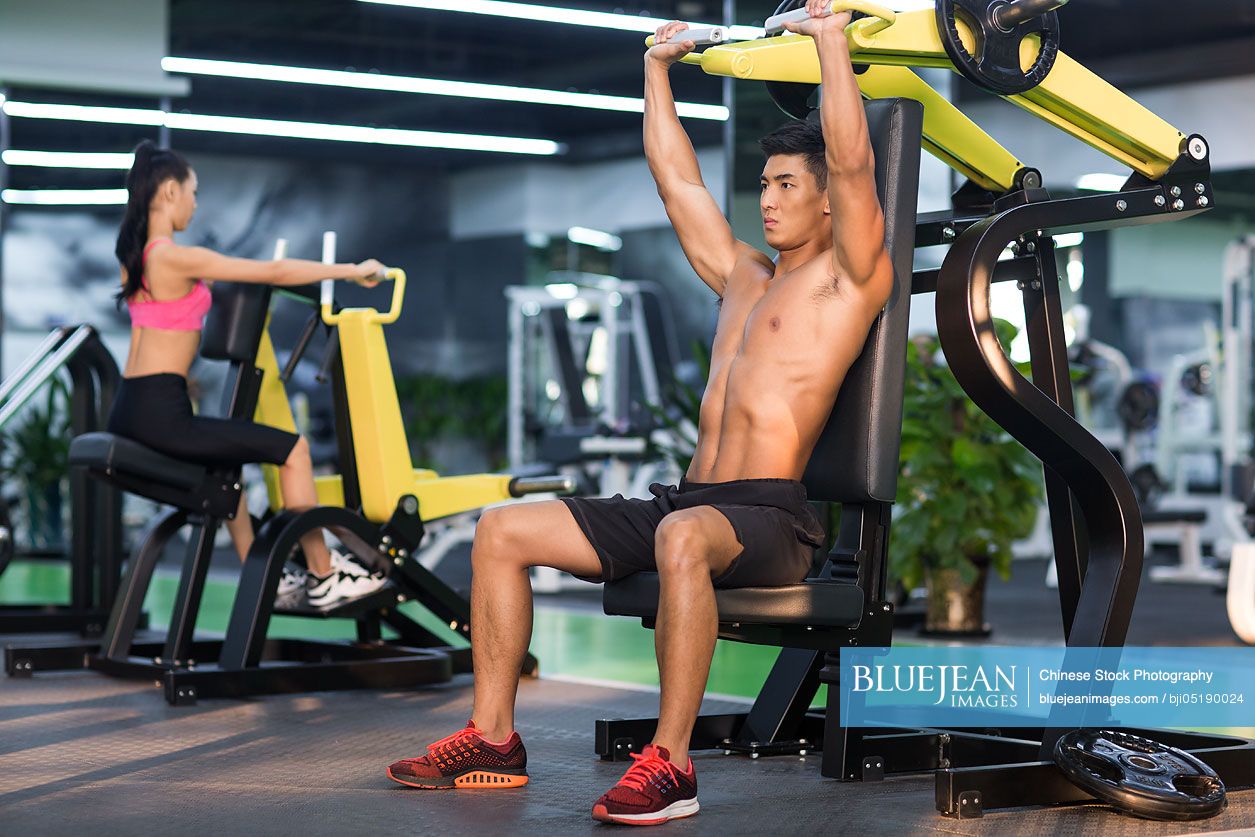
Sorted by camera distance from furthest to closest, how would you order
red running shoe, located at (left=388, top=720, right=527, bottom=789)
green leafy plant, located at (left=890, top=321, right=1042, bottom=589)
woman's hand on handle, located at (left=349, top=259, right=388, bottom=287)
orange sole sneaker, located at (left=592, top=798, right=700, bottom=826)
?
green leafy plant, located at (left=890, top=321, right=1042, bottom=589)
woman's hand on handle, located at (left=349, top=259, right=388, bottom=287)
red running shoe, located at (left=388, top=720, right=527, bottom=789)
orange sole sneaker, located at (left=592, top=798, right=700, bottom=826)

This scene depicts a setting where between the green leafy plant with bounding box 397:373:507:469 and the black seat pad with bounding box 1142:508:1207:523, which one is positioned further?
the green leafy plant with bounding box 397:373:507:469

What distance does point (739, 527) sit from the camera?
2.71 m

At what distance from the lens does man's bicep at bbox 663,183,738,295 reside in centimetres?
320

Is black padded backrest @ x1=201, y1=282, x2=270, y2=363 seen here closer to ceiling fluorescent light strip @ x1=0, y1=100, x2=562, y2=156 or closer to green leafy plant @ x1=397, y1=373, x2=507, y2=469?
ceiling fluorescent light strip @ x1=0, y1=100, x2=562, y2=156

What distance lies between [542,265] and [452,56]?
310 cm

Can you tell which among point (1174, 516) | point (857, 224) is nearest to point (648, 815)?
point (857, 224)

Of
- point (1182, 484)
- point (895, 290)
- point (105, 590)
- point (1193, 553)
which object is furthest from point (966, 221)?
point (1182, 484)

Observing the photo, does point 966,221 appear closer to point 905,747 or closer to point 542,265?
point 905,747

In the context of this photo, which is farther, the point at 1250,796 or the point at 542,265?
the point at 542,265

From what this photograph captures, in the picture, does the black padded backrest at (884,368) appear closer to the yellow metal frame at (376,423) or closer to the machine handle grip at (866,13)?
the machine handle grip at (866,13)

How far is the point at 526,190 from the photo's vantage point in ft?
51.4

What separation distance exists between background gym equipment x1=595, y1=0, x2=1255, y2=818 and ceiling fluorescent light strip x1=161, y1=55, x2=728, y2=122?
992 cm

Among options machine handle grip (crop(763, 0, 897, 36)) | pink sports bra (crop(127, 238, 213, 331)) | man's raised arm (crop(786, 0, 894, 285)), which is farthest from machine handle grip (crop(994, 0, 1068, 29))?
pink sports bra (crop(127, 238, 213, 331))

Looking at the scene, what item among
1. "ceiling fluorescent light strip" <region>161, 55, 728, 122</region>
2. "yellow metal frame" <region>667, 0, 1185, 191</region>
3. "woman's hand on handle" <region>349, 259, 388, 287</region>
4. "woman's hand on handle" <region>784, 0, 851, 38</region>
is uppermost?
"ceiling fluorescent light strip" <region>161, 55, 728, 122</region>
